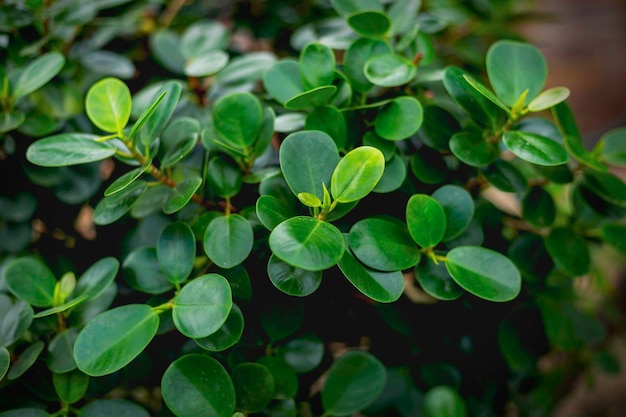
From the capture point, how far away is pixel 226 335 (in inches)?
23.5

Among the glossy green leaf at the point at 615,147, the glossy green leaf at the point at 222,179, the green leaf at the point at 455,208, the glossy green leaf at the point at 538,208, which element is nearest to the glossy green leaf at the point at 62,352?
the glossy green leaf at the point at 222,179

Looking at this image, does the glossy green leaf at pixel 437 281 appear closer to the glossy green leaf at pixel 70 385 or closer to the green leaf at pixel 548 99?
the green leaf at pixel 548 99

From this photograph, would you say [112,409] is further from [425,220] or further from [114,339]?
[425,220]

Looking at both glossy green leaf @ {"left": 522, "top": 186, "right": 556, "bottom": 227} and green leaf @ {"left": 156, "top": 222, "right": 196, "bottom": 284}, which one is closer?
green leaf @ {"left": 156, "top": 222, "right": 196, "bottom": 284}

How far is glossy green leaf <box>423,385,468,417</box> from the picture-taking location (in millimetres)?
713

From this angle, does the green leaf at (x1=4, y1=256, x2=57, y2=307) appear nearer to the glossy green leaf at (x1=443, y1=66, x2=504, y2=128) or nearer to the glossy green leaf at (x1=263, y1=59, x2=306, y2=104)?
the glossy green leaf at (x1=263, y1=59, x2=306, y2=104)

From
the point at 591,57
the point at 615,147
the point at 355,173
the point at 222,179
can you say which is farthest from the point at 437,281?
the point at 591,57

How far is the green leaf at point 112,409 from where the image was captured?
62 centimetres

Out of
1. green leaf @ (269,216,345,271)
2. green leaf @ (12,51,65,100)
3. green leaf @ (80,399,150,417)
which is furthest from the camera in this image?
green leaf @ (12,51,65,100)

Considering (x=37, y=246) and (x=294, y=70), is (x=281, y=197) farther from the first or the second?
(x=37, y=246)

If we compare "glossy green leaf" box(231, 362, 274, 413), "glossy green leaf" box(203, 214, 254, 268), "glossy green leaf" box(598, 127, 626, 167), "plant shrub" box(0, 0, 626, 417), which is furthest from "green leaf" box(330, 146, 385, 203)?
"glossy green leaf" box(598, 127, 626, 167)

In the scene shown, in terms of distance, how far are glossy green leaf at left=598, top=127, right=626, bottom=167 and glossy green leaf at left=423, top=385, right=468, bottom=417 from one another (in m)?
0.41

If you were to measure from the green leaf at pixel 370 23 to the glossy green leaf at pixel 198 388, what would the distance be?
0.46 m

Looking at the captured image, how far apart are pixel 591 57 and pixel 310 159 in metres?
3.50
